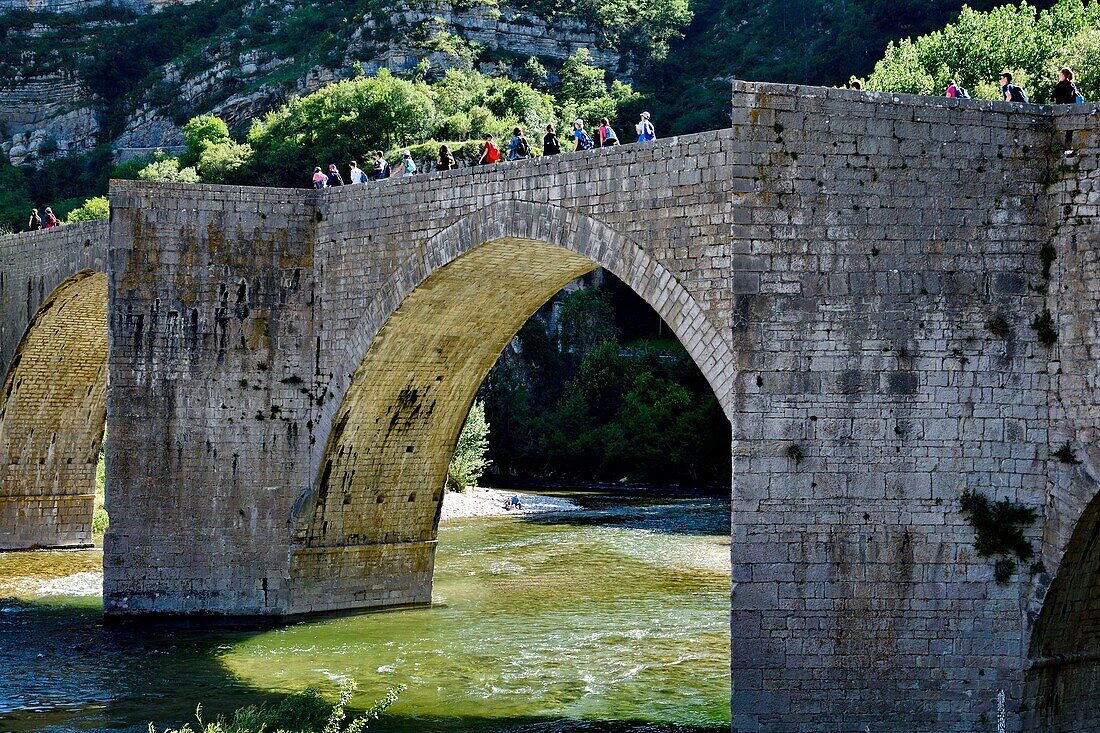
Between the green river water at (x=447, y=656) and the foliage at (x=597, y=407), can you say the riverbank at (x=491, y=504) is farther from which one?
the green river water at (x=447, y=656)

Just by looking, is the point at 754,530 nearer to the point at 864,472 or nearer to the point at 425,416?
the point at 864,472

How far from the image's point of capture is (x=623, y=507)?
116 ft

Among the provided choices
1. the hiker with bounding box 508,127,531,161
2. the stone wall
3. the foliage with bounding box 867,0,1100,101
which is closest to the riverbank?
the stone wall

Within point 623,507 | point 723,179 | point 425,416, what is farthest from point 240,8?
point 723,179

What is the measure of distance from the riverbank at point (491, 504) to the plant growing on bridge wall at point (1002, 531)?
866 inches

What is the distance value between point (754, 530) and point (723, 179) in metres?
3.59

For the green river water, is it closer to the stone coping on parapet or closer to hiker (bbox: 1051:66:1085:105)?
the stone coping on parapet

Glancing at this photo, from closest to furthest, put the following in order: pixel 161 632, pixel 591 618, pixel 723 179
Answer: pixel 723 179 → pixel 161 632 → pixel 591 618

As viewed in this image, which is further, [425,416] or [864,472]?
[425,416]

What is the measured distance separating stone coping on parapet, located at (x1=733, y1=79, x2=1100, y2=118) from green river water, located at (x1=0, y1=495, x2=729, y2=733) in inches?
238

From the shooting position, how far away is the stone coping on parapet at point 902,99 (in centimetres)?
1073

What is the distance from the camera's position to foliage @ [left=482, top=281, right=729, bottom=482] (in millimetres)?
43500

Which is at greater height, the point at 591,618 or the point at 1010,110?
the point at 1010,110

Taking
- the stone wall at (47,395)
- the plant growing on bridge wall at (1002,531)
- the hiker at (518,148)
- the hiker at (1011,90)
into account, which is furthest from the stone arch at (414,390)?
the stone wall at (47,395)
